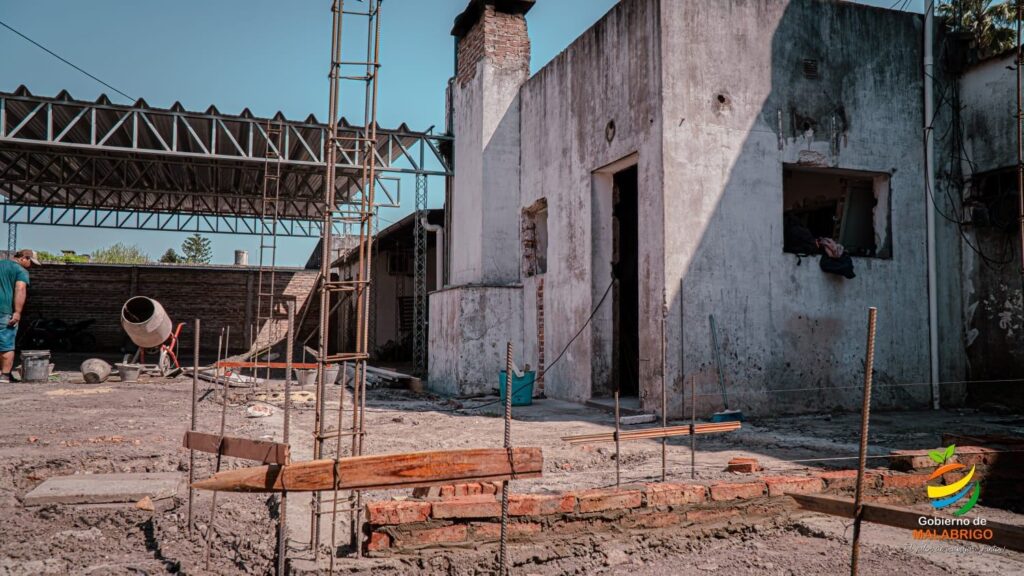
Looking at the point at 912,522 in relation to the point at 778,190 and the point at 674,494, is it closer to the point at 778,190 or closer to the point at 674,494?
the point at 674,494

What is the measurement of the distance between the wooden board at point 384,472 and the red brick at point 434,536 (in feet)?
2.34

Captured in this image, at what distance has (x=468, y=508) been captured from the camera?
149 inches

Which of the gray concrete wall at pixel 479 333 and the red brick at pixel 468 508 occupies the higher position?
the gray concrete wall at pixel 479 333

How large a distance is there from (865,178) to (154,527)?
395 inches

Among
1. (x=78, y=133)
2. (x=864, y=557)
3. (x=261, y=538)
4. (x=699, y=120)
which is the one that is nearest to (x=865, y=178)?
(x=699, y=120)

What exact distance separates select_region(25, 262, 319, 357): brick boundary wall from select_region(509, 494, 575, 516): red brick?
71.1ft

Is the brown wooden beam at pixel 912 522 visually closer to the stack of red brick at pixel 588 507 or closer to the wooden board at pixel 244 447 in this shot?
the stack of red brick at pixel 588 507

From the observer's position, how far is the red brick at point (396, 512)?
3.61 meters

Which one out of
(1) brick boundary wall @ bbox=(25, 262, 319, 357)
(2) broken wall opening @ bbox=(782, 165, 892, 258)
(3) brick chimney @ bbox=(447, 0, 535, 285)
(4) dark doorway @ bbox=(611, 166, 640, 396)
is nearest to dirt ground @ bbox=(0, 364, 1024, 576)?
(4) dark doorway @ bbox=(611, 166, 640, 396)

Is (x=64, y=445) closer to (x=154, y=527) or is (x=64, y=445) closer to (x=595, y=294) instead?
(x=154, y=527)

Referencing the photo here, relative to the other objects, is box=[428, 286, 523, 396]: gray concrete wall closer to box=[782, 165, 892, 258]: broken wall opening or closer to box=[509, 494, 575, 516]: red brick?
box=[782, 165, 892, 258]: broken wall opening

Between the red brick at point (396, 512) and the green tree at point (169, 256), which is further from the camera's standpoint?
the green tree at point (169, 256)

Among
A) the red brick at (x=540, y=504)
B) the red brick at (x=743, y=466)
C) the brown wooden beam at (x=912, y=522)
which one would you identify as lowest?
the red brick at (x=743, y=466)

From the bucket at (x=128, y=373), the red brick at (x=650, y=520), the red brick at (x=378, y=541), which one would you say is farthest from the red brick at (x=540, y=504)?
the bucket at (x=128, y=373)
